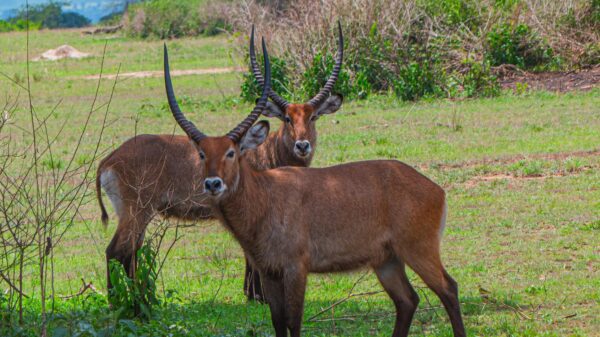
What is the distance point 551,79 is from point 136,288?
1239 centimetres

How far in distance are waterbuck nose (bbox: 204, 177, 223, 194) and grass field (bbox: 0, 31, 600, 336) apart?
26.6 inches

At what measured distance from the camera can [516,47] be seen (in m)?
16.9

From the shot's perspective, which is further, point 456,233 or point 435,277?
point 456,233

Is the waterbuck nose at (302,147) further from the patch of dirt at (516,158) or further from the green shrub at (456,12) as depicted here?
the green shrub at (456,12)

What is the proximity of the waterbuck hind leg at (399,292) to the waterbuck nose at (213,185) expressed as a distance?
3.70 ft

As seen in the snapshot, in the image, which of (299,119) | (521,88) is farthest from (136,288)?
(521,88)

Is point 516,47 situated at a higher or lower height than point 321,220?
lower

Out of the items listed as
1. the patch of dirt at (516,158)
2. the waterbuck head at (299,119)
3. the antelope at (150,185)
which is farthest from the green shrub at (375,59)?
the antelope at (150,185)

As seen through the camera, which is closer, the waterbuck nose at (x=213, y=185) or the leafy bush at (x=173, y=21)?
the waterbuck nose at (x=213, y=185)

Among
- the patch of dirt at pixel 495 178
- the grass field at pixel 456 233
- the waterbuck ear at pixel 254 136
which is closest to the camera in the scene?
the waterbuck ear at pixel 254 136

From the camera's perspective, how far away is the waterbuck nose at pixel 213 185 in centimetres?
507

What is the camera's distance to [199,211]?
6.80 metres

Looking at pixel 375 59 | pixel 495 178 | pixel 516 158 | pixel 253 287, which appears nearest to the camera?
pixel 253 287

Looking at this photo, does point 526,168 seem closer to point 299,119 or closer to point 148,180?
point 299,119
